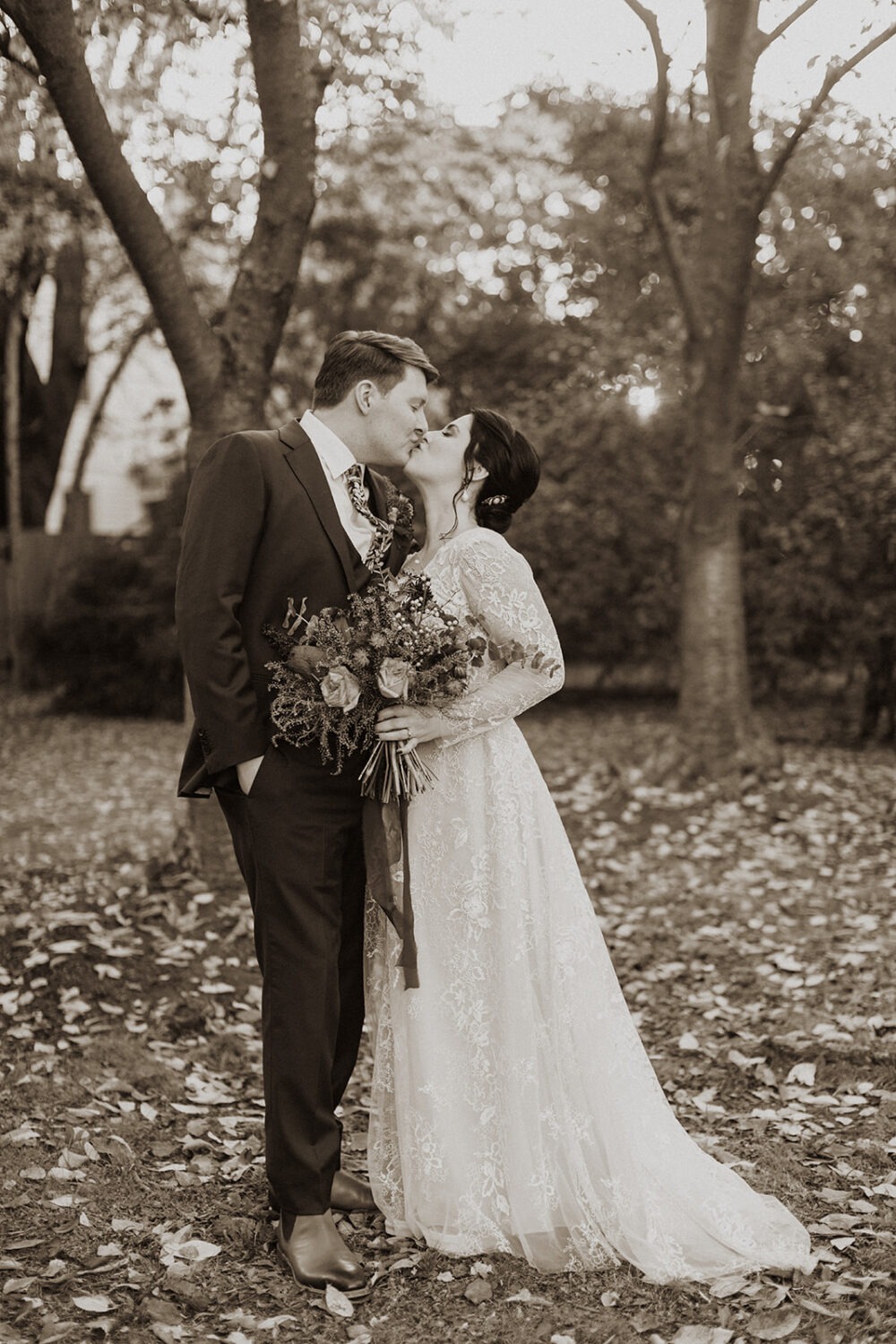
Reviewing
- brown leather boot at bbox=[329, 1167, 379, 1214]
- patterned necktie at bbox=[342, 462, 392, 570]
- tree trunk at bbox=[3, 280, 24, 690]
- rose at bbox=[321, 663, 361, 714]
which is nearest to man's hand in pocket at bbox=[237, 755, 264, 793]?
rose at bbox=[321, 663, 361, 714]

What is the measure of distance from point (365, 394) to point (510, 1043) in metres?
1.84

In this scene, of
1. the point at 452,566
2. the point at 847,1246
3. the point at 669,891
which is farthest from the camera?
the point at 669,891

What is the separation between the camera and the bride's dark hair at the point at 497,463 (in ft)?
12.6

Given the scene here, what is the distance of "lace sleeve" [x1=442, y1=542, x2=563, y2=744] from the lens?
12.0 ft

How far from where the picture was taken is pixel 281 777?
133 inches

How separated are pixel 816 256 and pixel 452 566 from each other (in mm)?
9601

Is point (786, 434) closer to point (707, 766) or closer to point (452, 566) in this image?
point (707, 766)

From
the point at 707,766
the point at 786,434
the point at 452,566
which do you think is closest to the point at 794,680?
the point at 786,434

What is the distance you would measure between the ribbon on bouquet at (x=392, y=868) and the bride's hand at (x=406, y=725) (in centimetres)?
18

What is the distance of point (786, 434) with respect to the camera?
1299 cm

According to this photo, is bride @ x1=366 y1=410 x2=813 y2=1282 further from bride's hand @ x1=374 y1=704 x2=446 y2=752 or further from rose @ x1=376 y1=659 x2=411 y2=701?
rose @ x1=376 y1=659 x2=411 y2=701

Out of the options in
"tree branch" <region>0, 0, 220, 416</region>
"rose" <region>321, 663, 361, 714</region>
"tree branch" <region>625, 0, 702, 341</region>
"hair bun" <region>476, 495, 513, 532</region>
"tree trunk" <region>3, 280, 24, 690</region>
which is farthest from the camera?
"tree trunk" <region>3, 280, 24, 690</region>

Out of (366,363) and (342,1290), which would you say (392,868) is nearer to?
(342,1290)

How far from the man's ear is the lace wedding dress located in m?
0.47
